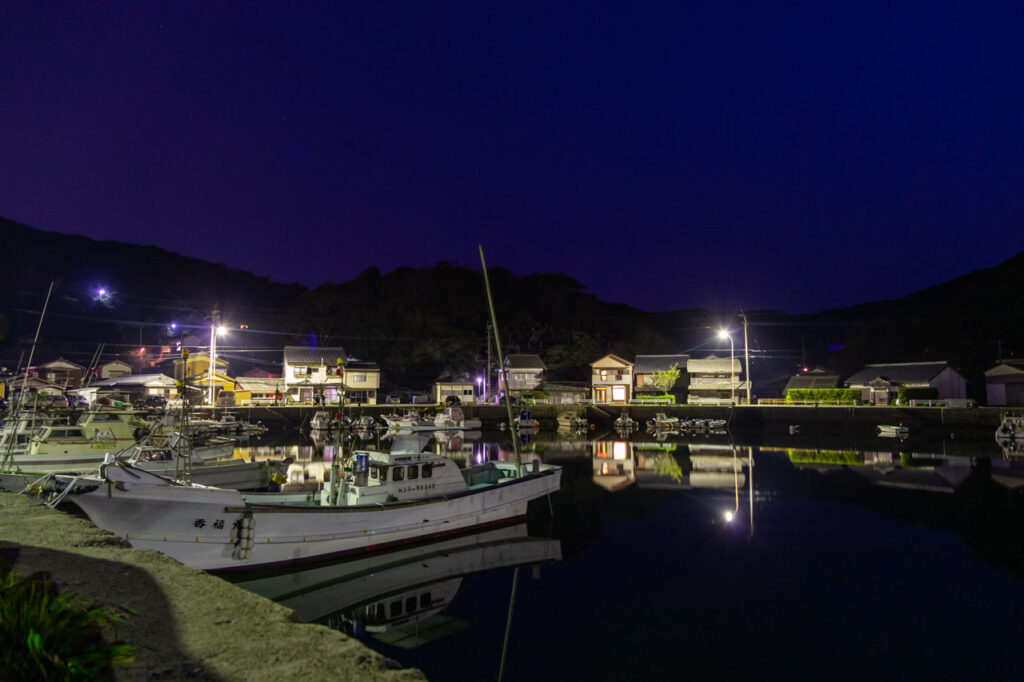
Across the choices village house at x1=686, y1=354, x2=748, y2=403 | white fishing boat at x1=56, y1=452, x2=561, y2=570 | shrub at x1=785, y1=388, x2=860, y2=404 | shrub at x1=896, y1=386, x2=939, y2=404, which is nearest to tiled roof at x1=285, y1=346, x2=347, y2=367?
village house at x1=686, y1=354, x2=748, y2=403

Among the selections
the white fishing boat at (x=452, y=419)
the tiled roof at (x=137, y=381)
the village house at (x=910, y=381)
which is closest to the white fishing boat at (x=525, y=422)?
the white fishing boat at (x=452, y=419)

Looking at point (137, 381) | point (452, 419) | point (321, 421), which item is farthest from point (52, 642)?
point (137, 381)

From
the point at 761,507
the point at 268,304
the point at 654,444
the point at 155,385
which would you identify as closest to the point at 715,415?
the point at 654,444

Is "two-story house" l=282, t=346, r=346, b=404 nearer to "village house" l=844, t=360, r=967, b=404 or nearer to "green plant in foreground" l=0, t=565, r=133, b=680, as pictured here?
"village house" l=844, t=360, r=967, b=404

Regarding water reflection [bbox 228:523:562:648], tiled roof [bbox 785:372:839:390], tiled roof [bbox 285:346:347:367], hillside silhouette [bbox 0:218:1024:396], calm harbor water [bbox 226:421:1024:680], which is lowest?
calm harbor water [bbox 226:421:1024:680]

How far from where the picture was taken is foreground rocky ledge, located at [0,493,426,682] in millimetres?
4684

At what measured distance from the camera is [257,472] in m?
23.1

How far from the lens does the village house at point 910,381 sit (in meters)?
57.8

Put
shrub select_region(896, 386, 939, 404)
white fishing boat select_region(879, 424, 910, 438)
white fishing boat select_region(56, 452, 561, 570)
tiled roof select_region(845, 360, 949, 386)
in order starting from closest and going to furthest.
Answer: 1. white fishing boat select_region(56, 452, 561, 570)
2. white fishing boat select_region(879, 424, 910, 438)
3. shrub select_region(896, 386, 939, 404)
4. tiled roof select_region(845, 360, 949, 386)

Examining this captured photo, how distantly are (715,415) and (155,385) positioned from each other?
59.3 metres

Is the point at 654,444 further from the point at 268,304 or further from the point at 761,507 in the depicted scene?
the point at 268,304

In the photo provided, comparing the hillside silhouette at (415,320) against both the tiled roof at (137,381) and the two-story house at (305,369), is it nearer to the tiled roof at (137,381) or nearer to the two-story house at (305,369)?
the two-story house at (305,369)

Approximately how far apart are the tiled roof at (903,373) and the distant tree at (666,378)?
Answer: 20.2m

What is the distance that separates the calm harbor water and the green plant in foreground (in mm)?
6242
